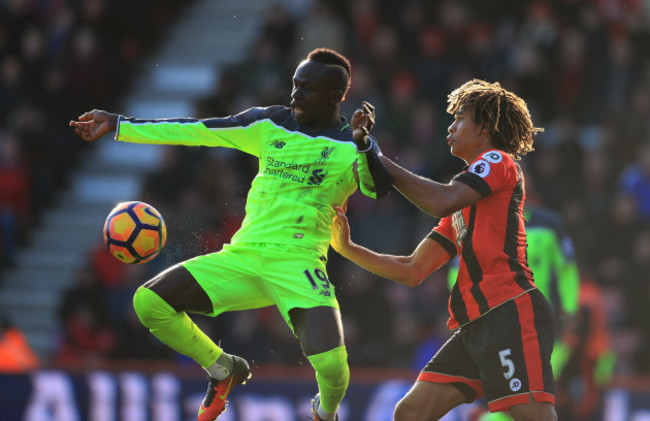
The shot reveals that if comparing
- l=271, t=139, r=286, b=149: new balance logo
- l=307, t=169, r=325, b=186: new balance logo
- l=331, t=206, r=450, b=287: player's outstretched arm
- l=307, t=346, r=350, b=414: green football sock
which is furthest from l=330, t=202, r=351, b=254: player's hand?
l=307, t=346, r=350, b=414: green football sock

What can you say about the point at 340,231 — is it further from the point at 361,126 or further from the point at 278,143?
the point at 361,126

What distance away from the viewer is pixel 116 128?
599 cm

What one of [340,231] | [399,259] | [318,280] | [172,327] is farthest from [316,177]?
[172,327]

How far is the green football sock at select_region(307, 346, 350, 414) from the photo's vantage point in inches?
227

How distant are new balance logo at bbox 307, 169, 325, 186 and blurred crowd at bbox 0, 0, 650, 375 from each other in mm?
3028

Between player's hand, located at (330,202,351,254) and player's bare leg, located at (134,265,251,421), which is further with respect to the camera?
player's hand, located at (330,202,351,254)

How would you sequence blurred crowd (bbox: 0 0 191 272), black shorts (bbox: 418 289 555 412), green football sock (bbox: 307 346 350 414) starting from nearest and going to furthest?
black shorts (bbox: 418 289 555 412) → green football sock (bbox: 307 346 350 414) → blurred crowd (bbox: 0 0 191 272)

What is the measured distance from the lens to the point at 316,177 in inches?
234

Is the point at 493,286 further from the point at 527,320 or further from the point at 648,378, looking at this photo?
the point at 648,378

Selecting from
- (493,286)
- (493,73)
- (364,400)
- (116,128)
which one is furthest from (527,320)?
(493,73)

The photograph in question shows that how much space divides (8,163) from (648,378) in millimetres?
7414

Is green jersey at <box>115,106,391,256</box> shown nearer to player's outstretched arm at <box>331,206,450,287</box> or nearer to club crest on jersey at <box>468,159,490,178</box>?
player's outstretched arm at <box>331,206,450,287</box>

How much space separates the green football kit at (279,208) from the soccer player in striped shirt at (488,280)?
0.70 m

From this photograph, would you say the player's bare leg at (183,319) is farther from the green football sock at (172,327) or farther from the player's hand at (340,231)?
the player's hand at (340,231)
